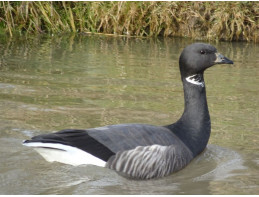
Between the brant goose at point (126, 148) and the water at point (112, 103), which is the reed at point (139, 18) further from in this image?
the brant goose at point (126, 148)

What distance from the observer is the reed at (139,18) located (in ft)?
43.7

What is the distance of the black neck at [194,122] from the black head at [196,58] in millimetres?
146

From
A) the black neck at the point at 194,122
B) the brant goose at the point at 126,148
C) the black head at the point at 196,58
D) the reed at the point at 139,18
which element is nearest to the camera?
the brant goose at the point at 126,148

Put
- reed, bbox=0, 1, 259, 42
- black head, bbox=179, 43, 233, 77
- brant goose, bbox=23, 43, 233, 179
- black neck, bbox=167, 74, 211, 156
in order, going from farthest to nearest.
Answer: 1. reed, bbox=0, 1, 259, 42
2. black head, bbox=179, 43, 233, 77
3. black neck, bbox=167, 74, 211, 156
4. brant goose, bbox=23, 43, 233, 179

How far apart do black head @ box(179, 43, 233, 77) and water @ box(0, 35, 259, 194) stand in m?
0.93

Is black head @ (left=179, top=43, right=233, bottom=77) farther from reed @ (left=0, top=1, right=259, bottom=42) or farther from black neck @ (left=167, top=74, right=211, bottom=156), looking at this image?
reed @ (left=0, top=1, right=259, bottom=42)

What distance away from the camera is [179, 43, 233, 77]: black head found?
617 cm

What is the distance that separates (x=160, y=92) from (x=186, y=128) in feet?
9.63

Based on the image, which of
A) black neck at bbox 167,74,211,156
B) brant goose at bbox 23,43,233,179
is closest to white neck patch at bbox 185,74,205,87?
black neck at bbox 167,74,211,156

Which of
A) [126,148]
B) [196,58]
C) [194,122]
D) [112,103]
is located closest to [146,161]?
[126,148]

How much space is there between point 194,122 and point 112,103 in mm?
2288

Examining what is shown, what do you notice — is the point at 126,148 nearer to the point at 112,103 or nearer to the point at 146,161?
the point at 146,161

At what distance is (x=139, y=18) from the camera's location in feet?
45.3

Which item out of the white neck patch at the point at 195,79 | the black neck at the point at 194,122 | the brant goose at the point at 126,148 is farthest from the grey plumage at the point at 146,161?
the white neck patch at the point at 195,79
